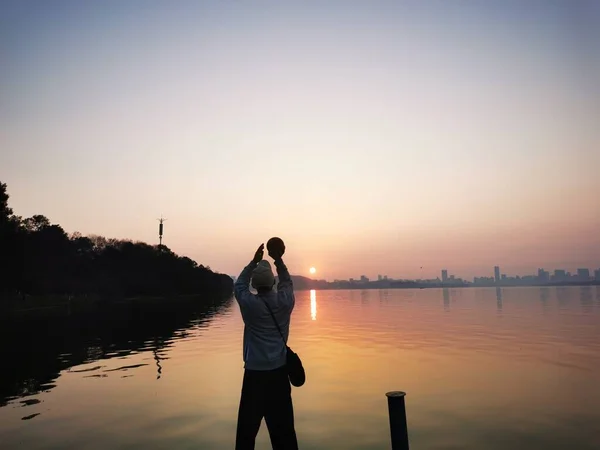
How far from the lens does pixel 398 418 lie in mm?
6141

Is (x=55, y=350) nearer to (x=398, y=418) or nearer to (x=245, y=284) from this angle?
(x=245, y=284)

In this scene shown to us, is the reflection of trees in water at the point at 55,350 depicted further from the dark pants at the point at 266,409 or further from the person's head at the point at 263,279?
the person's head at the point at 263,279

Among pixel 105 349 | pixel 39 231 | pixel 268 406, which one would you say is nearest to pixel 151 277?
pixel 39 231

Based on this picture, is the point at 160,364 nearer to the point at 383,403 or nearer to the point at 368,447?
the point at 383,403

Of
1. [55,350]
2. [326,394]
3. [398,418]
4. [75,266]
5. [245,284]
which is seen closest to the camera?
[245,284]

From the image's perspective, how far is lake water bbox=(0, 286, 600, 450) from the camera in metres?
10.1

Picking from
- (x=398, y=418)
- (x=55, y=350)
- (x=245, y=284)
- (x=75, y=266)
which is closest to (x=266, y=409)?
(x=245, y=284)

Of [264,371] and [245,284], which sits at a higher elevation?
[245,284]

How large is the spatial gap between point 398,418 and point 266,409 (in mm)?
2080

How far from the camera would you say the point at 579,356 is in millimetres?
22156

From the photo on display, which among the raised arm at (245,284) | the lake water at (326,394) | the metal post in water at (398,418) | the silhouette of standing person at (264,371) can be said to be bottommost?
the lake water at (326,394)

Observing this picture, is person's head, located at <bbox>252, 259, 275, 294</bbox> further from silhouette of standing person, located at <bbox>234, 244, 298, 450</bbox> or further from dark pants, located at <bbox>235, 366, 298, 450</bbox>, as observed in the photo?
dark pants, located at <bbox>235, 366, 298, 450</bbox>

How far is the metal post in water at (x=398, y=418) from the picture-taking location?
20.0 feet

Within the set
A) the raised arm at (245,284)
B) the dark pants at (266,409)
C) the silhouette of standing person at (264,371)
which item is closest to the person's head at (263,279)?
the silhouette of standing person at (264,371)
